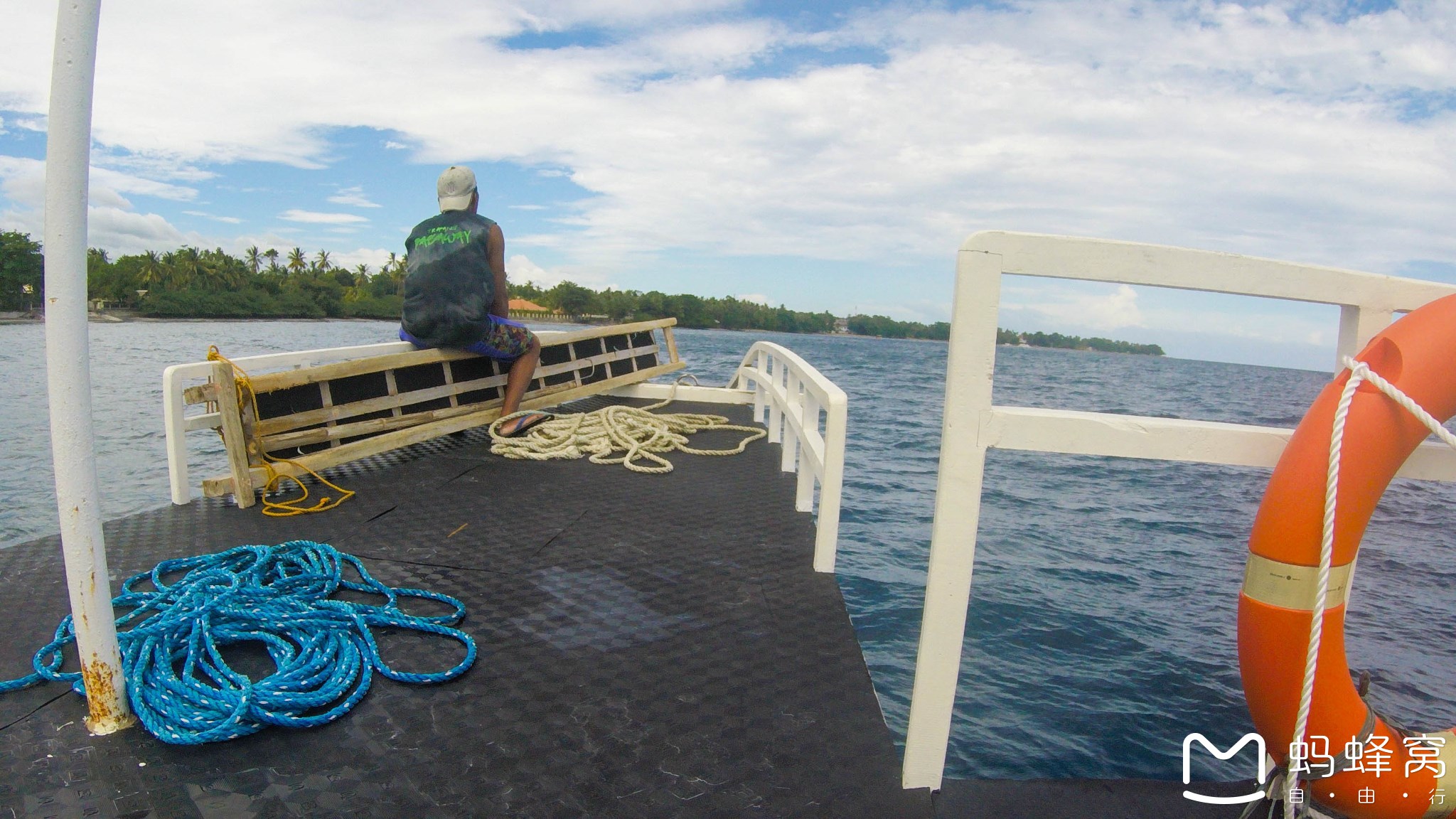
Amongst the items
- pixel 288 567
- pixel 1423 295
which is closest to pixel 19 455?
pixel 288 567

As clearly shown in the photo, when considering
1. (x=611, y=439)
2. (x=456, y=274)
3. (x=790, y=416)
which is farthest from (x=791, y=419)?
(x=456, y=274)

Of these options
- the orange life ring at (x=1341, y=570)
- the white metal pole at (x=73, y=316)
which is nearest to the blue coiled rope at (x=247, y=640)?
the white metal pole at (x=73, y=316)

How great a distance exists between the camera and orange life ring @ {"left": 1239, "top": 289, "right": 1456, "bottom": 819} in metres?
1.57

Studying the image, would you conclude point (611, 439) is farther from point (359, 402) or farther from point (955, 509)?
point (955, 509)

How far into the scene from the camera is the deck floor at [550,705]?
177cm

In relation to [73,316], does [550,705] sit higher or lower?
lower

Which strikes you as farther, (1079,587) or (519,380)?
(1079,587)

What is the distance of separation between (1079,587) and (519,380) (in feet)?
16.0

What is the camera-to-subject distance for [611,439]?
17.8 ft

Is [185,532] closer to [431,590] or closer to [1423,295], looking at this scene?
[431,590]

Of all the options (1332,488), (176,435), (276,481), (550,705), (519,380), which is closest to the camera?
(1332,488)

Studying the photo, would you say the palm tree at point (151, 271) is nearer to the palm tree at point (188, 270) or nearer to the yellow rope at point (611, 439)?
the palm tree at point (188, 270)

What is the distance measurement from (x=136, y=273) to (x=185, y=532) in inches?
4251

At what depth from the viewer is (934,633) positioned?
1753mm
